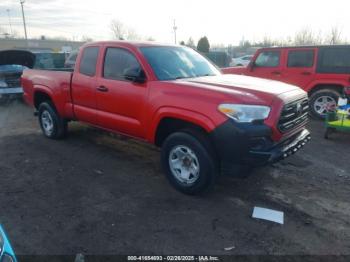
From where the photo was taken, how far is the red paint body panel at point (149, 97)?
12.1ft

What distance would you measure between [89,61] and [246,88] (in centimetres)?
285

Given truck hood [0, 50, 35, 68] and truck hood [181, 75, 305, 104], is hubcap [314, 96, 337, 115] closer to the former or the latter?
truck hood [181, 75, 305, 104]

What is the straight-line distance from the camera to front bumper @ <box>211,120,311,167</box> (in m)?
3.50

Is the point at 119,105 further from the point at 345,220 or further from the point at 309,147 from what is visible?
the point at 309,147

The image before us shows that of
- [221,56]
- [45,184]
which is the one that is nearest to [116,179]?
[45,184]

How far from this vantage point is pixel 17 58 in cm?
1110

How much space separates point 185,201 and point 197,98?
1315mm

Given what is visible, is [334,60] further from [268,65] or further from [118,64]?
[118,64]

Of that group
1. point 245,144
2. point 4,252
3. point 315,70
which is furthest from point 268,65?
point 4,252

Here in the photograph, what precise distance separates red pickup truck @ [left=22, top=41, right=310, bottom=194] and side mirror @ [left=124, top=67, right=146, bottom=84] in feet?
0.05

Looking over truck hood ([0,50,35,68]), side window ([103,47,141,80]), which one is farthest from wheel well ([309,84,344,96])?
truck hood ([0,50,35,68])

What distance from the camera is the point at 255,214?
12.0ft

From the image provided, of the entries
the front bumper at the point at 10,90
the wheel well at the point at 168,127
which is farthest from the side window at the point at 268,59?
the front bumper at the point at 10,90

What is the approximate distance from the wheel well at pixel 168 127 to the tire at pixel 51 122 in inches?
111
